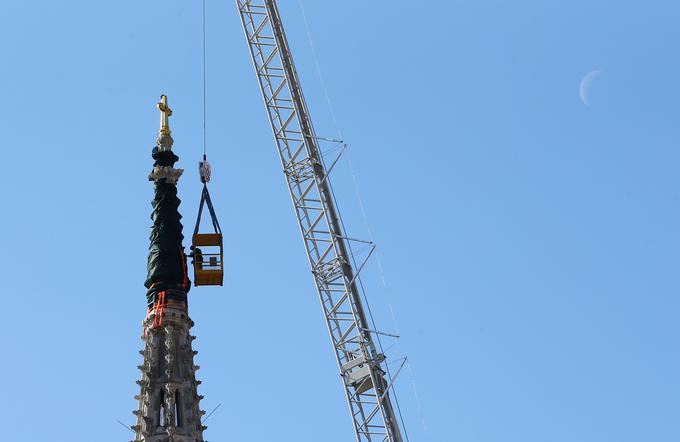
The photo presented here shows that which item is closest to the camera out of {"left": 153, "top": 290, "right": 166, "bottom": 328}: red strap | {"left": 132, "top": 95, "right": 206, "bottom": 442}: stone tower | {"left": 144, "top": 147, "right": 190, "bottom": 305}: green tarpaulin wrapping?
{"left": 132, "top": 95, "right": 206, "bottom": 442}: stone tower

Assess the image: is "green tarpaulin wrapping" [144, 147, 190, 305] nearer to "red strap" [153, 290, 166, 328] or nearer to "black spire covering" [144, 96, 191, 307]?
"black spire covering" [144, 96, 191, 307]

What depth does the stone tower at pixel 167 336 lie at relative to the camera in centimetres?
9931

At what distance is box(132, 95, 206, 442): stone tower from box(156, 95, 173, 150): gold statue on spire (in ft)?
1.00

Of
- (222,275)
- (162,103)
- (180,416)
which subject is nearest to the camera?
(180,416)

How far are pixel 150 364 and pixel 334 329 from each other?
15151 mm

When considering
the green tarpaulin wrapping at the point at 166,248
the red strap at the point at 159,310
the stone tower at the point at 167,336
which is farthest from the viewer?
the green tarpaulin wrapping at the point at 166,248

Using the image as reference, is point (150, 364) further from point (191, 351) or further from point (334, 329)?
point (334, 329)

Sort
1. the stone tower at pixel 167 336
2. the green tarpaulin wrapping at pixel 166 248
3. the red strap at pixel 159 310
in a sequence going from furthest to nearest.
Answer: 1. the green tarpaulin wrapping at pixel 166 248
2. the red strap at pixel 159 310
3. the stone tower at pixel 167 336

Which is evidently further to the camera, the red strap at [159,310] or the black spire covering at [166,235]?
the black spire covering at [166,235]

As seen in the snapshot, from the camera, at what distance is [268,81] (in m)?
116

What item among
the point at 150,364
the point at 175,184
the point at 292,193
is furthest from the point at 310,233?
the point at 150,364

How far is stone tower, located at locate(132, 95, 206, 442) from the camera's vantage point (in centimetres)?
9931

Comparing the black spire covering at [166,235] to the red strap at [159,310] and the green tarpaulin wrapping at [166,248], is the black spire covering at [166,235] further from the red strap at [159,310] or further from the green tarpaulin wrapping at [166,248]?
the red strap at [159,310]

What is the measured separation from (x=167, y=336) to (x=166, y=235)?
846cm
